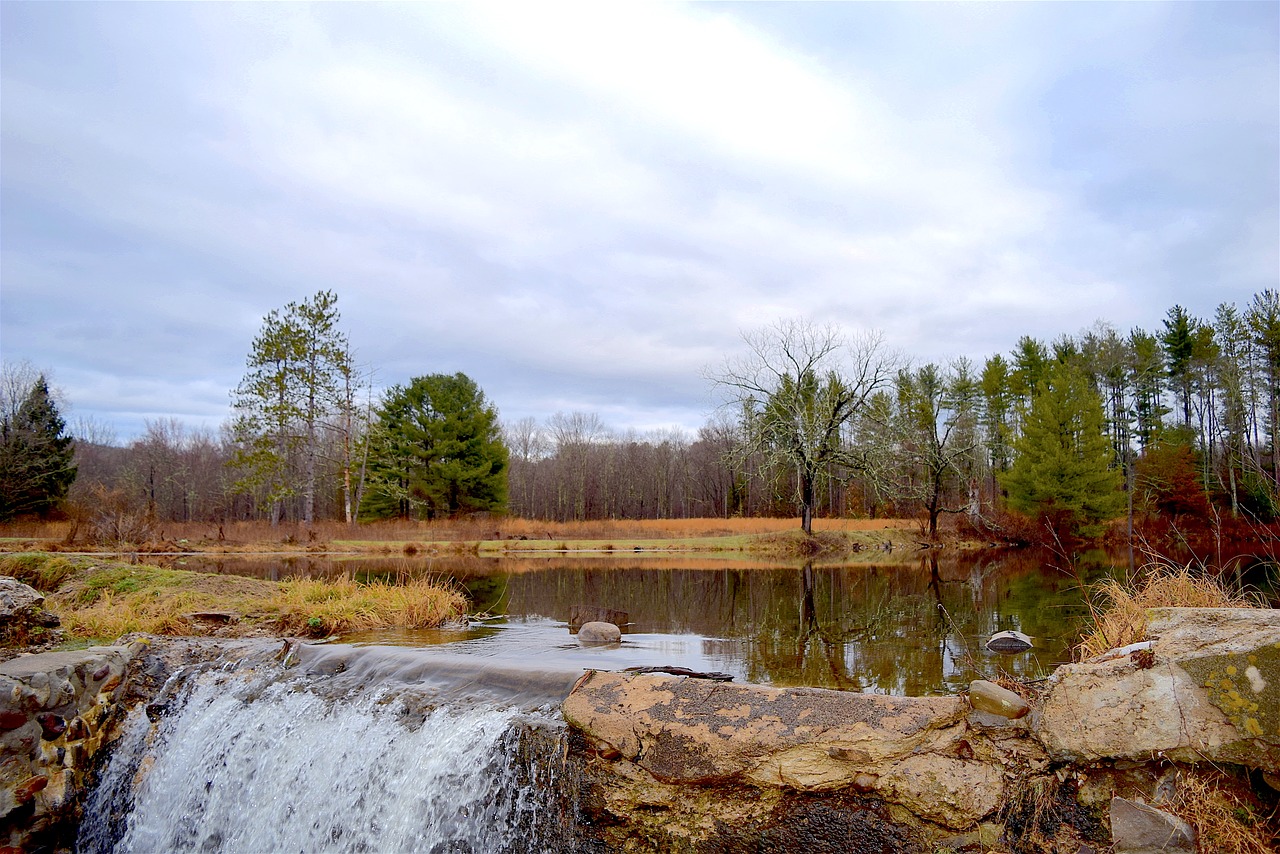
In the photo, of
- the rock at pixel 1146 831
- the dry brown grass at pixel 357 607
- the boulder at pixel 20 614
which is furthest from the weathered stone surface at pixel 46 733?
the rock at pixel 1146 831

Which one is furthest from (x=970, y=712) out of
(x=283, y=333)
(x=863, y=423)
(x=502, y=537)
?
(x=283, y=333)

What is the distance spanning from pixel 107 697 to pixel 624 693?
5.09m

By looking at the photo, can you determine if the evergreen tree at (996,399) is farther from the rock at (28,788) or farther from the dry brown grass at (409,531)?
the rock at (28,788)

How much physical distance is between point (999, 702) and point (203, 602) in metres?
10.1

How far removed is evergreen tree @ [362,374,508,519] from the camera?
41.7m

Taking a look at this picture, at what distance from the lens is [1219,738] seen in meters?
3.74

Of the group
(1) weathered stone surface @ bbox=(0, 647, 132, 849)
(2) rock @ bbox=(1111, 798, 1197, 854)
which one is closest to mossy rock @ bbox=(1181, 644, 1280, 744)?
(2) rock @ bbox=(1111, 798, 1197, 854)

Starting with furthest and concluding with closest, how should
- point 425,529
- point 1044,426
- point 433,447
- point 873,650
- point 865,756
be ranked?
point 433,447 → point 1044,426 → point 425,529 → point 873,650 → point 865,756

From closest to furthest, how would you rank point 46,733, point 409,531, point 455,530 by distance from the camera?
point 46,733
point 409,531
point 455,530

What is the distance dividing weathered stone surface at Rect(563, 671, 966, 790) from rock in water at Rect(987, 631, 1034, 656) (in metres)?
5.13

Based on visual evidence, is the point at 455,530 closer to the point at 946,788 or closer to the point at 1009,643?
the point at 1009,643

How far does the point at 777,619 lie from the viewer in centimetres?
1225

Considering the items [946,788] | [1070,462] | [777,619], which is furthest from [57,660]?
[1070,462]

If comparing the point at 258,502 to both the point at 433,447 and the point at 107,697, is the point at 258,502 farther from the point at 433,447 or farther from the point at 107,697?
the point at 107,697
